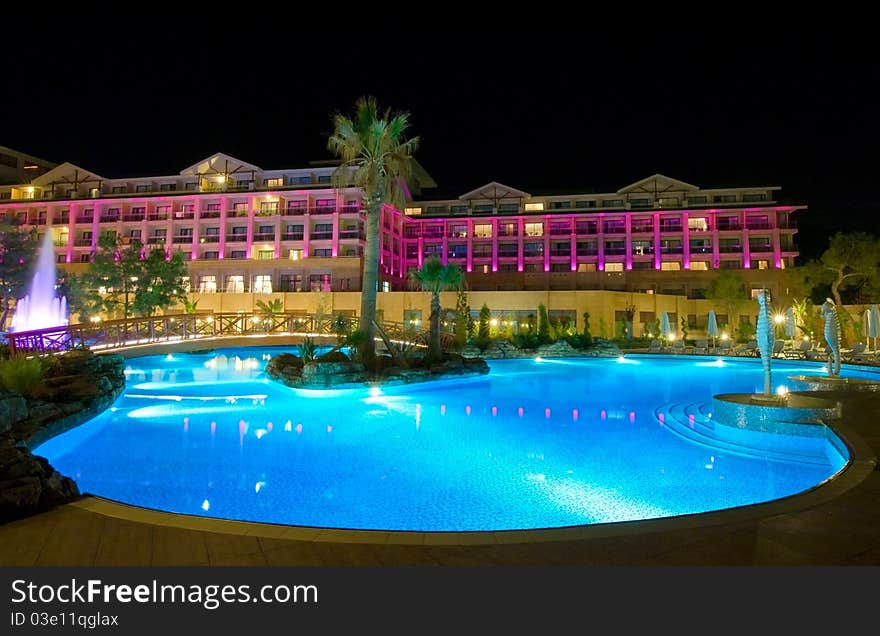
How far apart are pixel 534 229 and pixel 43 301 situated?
38.9 m

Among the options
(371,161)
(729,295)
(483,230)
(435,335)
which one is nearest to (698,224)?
(729,295)

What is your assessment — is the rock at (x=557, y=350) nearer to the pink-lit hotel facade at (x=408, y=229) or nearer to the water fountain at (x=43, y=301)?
the pink-lit hotel facade at (x=408, y=229)

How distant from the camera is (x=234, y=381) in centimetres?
1762

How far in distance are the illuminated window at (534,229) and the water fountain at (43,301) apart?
37285 mm

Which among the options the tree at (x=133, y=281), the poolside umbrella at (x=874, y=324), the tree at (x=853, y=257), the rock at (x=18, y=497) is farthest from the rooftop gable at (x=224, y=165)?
the rock at (x=18, y=497)

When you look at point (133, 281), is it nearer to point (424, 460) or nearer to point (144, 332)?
point (144, 332)

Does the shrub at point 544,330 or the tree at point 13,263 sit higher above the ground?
the tree at point 13,263

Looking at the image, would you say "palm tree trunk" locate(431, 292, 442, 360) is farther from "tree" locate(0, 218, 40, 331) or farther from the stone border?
"tree" locate(0, 218, 40, 331)

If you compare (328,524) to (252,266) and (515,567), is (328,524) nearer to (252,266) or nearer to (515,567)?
(515,567)

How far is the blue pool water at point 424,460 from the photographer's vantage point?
5.41m

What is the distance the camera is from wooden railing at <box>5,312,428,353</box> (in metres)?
16.0

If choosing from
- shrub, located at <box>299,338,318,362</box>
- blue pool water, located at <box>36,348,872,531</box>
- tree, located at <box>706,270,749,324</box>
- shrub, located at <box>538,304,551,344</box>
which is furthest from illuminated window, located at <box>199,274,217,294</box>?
tree, located at <box>706,270,749,324</box>

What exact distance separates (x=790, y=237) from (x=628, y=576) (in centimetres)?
5382

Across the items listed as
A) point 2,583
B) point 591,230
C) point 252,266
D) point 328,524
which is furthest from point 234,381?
point 591,230
